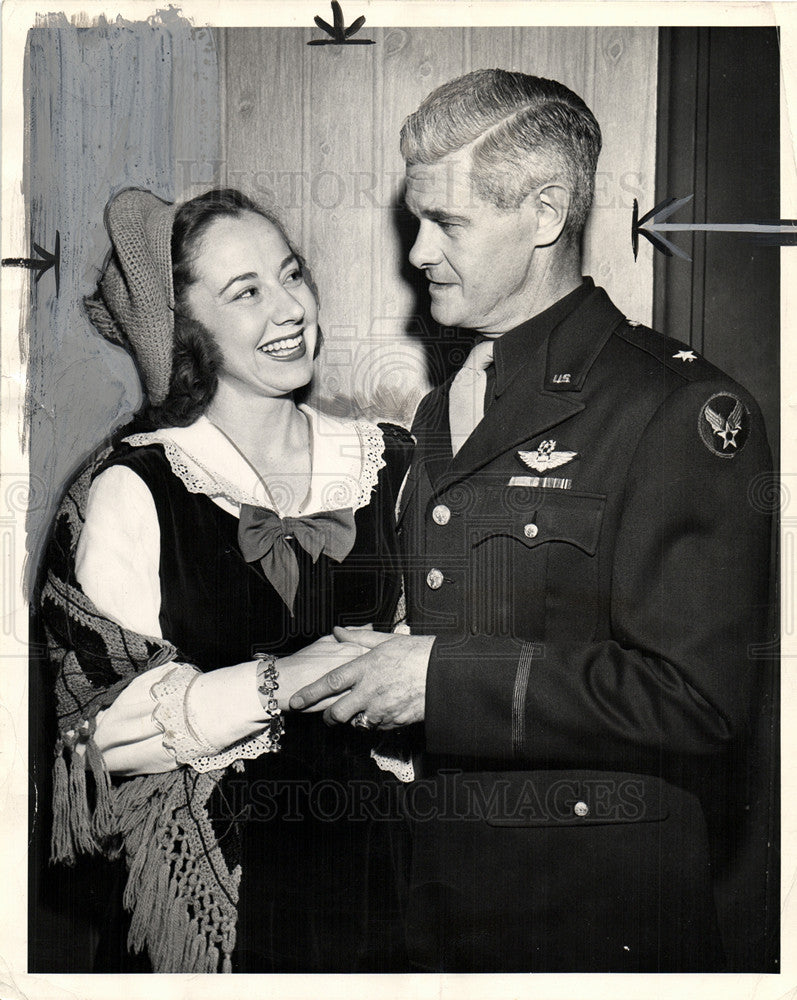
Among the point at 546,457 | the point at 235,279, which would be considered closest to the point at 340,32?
the point at 235,279

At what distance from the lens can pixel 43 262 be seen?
8.49 feet

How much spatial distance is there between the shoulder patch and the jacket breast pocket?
28cm

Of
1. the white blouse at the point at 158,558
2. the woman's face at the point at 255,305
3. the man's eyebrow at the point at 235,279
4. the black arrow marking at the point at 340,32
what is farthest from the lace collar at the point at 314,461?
the black arrow marking at the point at 340,32

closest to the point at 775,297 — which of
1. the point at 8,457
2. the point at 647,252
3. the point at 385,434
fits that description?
the point at 647,252

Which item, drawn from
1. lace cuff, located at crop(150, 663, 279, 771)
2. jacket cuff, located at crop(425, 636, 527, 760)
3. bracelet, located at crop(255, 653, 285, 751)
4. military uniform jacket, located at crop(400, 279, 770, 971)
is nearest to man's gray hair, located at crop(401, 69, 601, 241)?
military uniform jacket, located at crop(400, 279, 770, 971)

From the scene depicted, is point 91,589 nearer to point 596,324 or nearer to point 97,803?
point 97,803

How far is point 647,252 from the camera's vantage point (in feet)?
8.32

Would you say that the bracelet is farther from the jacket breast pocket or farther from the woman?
the jacket breast pocket

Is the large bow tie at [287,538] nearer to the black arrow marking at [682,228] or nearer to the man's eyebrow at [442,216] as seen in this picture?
the man's eyebrow at [442,216]

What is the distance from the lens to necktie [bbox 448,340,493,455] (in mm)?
2484

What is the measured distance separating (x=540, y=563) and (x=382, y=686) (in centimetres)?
44

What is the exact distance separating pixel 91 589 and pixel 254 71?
1.29m

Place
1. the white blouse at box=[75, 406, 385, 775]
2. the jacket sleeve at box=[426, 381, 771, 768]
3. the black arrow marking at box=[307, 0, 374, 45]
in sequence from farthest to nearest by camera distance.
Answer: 1. the black arrow marking at box=[307, 0, 374, 45]
2. the white blouse at box=[75, 406, 385, 775]
3. the jacket sleeve at box=[426, 381, 771, 768]

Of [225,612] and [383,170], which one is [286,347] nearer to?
[383,170]
